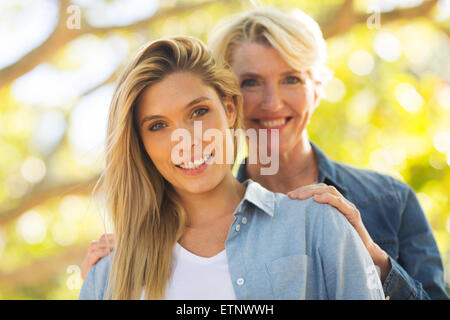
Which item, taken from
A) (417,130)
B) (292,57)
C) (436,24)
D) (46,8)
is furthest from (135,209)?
(436,24)

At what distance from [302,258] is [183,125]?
56 centimetres

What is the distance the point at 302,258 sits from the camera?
5.20 ft

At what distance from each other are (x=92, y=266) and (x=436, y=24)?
3.44 meters

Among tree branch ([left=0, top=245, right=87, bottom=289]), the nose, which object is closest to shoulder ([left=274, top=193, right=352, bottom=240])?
the nose

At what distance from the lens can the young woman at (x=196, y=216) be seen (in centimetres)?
159

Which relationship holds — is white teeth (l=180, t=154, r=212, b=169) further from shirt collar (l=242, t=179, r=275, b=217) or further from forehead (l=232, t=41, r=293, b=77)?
forehead (l=232, t=41, r=293, b=77)

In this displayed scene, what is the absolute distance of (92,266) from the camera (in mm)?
1903

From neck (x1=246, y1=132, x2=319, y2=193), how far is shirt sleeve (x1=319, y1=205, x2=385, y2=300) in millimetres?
831

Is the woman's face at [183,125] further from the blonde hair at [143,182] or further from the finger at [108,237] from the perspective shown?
the finger at [108,237]

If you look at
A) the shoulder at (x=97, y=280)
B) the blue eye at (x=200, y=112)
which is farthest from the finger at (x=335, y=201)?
the shoulder at (x=97, y=280)

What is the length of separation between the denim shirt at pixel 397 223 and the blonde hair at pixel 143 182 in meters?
0.68

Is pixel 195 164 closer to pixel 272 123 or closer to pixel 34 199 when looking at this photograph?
pixel 272 123

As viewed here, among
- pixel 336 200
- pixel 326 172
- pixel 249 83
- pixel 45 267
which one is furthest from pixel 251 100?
pixel 45 267

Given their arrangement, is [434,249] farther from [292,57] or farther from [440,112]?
[440,112]
